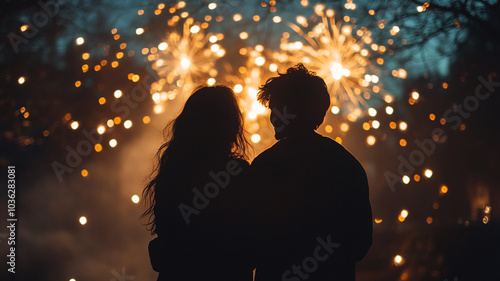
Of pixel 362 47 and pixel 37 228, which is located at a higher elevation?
pixel 37 228

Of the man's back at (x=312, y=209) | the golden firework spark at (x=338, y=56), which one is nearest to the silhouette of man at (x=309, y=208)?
the man's back at (x=312, y=209)

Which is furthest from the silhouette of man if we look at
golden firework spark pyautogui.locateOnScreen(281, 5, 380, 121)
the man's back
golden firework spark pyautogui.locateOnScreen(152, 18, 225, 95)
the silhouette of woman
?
golden firework spark pyautogui.locateOnScreen(281, 5, 380, 121)

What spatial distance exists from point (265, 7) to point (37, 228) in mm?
9331

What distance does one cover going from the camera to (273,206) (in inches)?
107

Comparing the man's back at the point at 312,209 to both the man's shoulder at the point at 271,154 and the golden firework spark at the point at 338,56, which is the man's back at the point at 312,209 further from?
the golden firework spark at the point at 338,56

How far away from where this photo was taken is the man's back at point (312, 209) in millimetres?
2654

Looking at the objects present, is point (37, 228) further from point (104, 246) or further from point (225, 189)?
point (225, 189)

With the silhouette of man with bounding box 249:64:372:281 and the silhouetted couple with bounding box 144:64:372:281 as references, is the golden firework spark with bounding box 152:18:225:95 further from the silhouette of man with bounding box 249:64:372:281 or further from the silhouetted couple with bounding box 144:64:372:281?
the silhouette of man with bounding box 249:64:372:281

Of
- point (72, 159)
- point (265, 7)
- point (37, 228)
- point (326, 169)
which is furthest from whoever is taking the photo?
point (37, 228)

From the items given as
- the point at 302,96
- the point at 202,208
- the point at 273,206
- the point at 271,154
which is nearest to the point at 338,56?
the point at 302,96

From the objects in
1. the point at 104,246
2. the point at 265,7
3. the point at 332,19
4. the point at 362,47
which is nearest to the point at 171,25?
the point at 265,7

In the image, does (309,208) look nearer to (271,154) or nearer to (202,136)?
(271,154)

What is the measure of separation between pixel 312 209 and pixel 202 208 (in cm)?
59

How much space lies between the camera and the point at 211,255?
2709 millimetres
